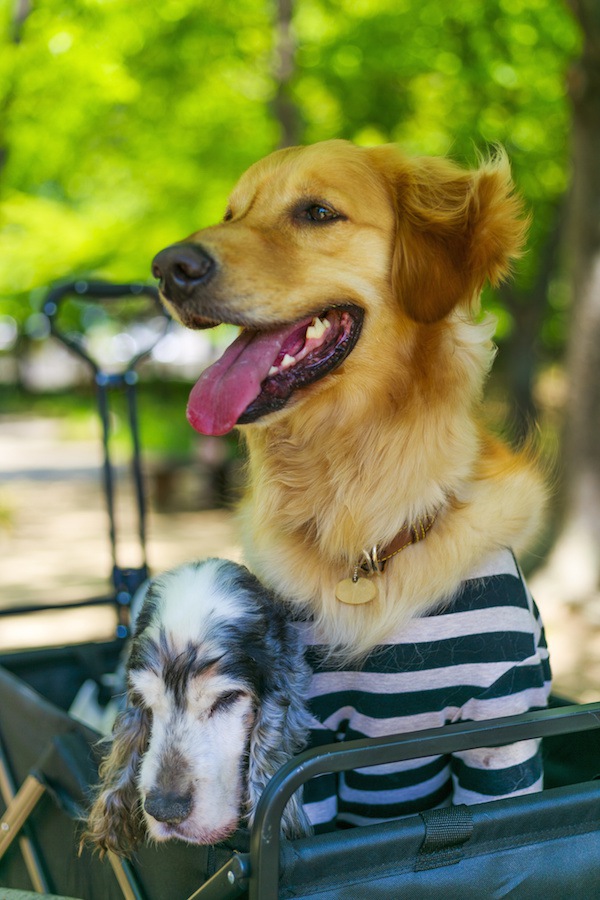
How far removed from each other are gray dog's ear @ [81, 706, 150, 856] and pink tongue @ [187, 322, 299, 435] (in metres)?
0.60

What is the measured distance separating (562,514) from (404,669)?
171 inches

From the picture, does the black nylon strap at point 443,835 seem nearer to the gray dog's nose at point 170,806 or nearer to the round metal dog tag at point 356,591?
the gray dog's nose at point 170,806

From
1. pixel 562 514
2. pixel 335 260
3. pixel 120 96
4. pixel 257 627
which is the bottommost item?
pixel 562 514

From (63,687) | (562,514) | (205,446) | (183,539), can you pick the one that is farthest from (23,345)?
(63,687)

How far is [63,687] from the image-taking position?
2.87 m

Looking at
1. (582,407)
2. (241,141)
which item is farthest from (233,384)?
(241,141)

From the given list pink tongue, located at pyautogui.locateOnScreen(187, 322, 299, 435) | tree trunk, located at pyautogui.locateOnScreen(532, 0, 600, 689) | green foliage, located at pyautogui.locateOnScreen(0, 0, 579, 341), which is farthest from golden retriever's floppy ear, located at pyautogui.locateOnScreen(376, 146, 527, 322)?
green foliage, located at pyautogui.locateOnScreen(0, 0, 579, 341)

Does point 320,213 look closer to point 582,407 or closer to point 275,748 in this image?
point 275,748

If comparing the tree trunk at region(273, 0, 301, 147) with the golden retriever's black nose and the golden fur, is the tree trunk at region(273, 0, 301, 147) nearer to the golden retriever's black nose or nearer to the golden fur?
the golden fur

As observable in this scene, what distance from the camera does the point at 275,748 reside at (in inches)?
65.1

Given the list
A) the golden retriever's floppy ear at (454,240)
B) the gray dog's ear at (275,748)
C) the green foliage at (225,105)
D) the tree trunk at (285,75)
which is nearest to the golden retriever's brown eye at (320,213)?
the golden retriever's floppy ear at (454,240)

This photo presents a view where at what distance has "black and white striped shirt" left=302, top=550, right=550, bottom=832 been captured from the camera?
1.79m

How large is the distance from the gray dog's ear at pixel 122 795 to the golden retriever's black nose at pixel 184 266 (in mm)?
842

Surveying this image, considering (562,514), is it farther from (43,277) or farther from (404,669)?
(43,277)
